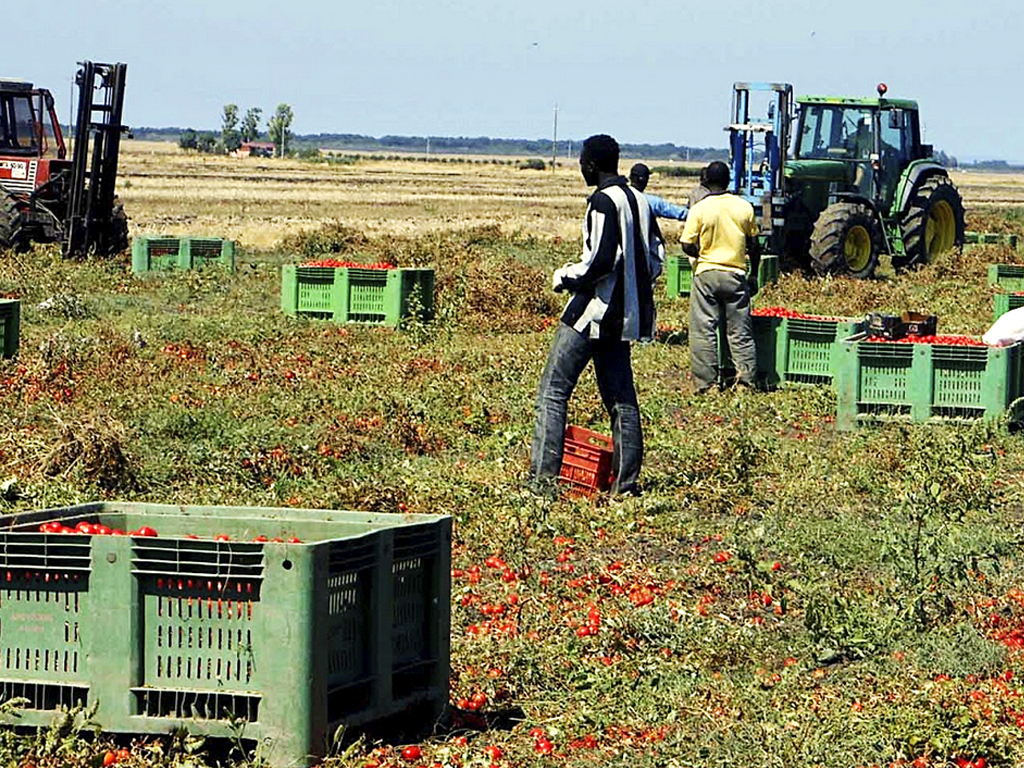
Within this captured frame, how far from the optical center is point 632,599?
812 centimetres

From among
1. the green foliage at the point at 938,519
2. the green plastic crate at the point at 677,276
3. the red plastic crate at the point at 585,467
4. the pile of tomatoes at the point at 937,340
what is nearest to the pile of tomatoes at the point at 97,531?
the green foliage at the point at 938,519

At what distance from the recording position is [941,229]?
2902cm

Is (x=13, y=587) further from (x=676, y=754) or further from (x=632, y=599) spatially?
(x=632, y=599)

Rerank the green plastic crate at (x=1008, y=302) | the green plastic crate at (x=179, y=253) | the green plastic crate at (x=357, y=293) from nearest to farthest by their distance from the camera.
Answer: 1. the green plastic crate at (x=1008, y=302)
2. the green plastic crate at (x=357, y=293)
3. the green plastic crate at (x=179, y=253)

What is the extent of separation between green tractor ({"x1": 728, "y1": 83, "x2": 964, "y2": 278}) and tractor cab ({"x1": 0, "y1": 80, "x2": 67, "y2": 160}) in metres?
9.96

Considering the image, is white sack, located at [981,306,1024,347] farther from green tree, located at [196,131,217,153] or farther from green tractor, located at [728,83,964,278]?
green tree, located at [196,131,217,153]

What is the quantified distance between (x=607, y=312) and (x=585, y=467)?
1.03 metres

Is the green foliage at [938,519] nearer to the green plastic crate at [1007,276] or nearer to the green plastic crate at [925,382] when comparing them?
the green plastic crate at [925,382]

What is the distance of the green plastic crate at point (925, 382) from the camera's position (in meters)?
12.6

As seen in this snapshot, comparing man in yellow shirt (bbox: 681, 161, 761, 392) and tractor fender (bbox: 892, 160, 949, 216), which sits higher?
tractor fender (bbox: 892, 160, 949, 216)

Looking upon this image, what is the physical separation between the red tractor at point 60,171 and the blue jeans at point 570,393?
630 inches

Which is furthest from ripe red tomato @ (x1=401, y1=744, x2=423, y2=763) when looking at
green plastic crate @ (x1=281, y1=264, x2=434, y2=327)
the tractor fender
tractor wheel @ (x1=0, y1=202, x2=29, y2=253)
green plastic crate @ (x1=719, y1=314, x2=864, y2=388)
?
the tractor fender

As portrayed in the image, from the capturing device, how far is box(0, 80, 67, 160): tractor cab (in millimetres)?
26438

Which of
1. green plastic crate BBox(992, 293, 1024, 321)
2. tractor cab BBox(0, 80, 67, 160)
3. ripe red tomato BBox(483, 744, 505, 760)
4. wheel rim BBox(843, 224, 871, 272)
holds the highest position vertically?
tractor cab BBox(0, 80, 67, 160)
